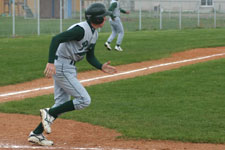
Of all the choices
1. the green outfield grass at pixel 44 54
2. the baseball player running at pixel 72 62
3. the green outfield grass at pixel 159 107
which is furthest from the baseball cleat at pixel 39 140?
the green outfield grass at pixel 44 54

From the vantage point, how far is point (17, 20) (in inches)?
1183

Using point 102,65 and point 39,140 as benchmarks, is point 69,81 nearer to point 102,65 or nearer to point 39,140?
point 102,65

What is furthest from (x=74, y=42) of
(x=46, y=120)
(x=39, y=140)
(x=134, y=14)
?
(x=134, y=14)

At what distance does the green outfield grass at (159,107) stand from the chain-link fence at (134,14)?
18014mm

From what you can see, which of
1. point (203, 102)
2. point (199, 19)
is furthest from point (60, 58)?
point (199, 19)

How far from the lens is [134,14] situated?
125ft

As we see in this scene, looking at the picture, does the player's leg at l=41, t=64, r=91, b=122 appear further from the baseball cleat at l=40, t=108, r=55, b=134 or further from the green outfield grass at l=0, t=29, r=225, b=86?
the green outfield grass at l=0, t=29, r=225, b=86

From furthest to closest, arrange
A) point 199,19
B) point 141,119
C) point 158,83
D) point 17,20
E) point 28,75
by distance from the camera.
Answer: point 199,19
point 17,20
point 28,75
point 158,83
point 141,119

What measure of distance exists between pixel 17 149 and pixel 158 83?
6.36 m

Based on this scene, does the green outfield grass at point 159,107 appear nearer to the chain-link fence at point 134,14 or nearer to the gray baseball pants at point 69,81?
the gray baseball pants at point 69,81

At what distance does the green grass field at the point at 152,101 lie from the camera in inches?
302

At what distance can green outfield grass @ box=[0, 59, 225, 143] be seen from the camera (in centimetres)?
755

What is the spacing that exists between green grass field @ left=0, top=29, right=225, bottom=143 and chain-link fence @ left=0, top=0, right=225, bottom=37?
42.7 ft

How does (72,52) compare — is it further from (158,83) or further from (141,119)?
(158,83)
